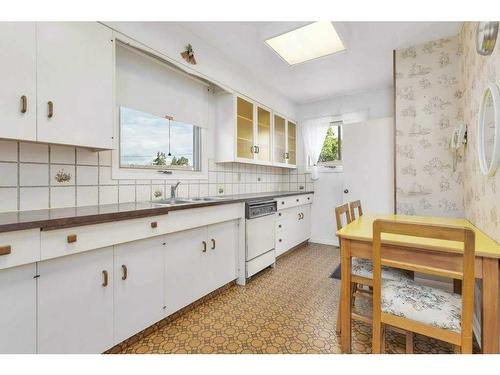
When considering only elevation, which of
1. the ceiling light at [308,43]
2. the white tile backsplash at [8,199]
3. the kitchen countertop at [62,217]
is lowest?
the kitchen countertop at [62,217]

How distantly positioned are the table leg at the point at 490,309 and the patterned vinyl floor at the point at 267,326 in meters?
0.53

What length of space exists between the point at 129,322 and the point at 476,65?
3.02 meters

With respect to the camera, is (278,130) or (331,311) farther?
(278,130)

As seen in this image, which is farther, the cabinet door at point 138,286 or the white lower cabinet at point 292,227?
the white lower cabinet at point 292,227

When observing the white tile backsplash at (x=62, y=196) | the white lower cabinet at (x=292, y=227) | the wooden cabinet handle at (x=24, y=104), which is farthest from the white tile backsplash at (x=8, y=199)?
the white lower cabinet at (x=292, y=227)

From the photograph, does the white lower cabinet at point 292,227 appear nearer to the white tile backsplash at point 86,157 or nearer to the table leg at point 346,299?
the table leg at point 346,299

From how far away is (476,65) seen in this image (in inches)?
70.7

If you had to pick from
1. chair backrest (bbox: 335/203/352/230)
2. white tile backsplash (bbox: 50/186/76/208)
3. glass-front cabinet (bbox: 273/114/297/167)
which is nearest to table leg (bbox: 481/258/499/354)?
chair backrest (bbox: 335/203/352/230)

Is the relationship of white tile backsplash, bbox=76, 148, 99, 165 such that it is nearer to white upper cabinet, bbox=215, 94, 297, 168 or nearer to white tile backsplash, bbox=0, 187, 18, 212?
white tile backsplash, bbox=0, 187, 18, 212

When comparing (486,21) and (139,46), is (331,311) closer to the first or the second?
(486,21)

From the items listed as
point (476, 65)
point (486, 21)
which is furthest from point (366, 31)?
point (486, 21)

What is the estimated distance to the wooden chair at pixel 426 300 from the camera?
40.8 inches

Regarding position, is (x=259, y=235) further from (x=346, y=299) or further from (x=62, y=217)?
(x=62, y=217)

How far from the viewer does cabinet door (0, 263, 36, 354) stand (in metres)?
1.09
